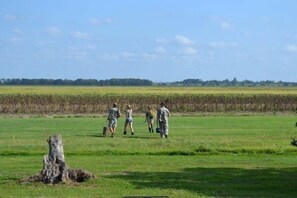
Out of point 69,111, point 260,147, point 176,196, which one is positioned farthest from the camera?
point 69,111

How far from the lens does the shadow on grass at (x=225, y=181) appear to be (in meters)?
17.1

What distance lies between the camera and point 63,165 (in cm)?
1828

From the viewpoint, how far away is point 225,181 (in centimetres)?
1900

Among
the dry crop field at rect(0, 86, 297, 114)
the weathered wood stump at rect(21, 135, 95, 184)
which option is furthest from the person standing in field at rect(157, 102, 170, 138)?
the dry crop field at rect(0, 86, 297, 114)

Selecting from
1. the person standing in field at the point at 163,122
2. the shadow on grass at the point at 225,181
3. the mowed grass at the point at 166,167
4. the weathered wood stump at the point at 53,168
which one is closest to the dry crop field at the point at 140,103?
the person standing in field at the point at 163,122

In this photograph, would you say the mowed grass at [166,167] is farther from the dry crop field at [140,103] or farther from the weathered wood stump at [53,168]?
the dry crop field at [140,103]

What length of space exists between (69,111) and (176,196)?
62613 millimetres

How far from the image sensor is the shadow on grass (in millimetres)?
17141

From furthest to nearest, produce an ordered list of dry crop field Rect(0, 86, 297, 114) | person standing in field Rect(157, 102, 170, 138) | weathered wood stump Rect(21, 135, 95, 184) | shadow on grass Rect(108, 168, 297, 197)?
dry crop field Rect(0, 86, 297, 114)
person standing in field Rect(157, 102, 170, 138)
weathered wood stump Rect(21, 135, 95, 184)
shadow on grass Rect(108, 168, 297, 197)

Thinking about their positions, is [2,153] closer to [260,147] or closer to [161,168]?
[161,168]

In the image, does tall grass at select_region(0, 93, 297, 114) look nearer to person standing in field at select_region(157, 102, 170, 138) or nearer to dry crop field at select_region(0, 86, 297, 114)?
dry crop field at select_region(0, 86, 297, 114)

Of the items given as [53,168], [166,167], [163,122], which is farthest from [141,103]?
[53,168]

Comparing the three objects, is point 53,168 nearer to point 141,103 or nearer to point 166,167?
point 166,167

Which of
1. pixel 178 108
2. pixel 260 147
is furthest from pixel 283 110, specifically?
pixel 260 147
